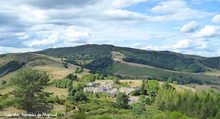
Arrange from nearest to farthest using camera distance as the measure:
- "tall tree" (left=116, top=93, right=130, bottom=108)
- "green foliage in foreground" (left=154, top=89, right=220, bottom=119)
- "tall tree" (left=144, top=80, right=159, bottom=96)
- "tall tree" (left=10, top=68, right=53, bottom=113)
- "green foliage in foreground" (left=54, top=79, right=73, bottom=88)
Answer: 1. "tall tree" (left=10, top=68, right=53, bottom=113)
2. "green foliage in foreground" (left=154, top=89, right=220, bottom=119)
3. "tall tree" (left=116, top=93, right=130, bottom=108)
4. "tall tree" (left=144, top=80, right=159, bottom=96)
5. "green foliage in foreground" (left=54, top=79, right=73, bottom=88)

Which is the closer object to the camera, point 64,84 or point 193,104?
point 193,104

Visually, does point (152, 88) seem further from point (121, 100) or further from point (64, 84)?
point (64, 84)

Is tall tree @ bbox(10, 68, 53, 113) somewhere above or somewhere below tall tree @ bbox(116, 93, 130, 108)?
above

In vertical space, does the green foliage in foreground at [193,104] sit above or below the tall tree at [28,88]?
below

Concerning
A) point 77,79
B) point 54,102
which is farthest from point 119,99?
point 77,79

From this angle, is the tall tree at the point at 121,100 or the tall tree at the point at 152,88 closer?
the tall tree at the point at 121,100

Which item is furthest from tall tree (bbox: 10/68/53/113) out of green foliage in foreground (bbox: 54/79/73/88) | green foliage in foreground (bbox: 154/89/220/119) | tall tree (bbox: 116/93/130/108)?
green foliage in foreground (bbox: 54/79/73/88)

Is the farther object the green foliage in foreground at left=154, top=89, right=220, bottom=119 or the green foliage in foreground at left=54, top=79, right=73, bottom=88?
the green foliage in foreground at left=54, top=79, right=73, bottom=88

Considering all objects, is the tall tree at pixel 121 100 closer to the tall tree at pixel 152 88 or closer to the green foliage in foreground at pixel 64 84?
the tall tree at pixel 152 88

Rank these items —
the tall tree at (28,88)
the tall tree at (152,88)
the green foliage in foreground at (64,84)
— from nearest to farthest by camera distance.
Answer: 1. the tall tree at (28,88)
2. the tall tree at (152,88)
3. the green foliage in foreground at (64,84)

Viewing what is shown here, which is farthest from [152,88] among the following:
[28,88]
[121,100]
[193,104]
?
[28,88]

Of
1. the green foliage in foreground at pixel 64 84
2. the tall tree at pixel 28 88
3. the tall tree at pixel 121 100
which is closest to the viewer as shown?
the tall tree at pixel 28 88

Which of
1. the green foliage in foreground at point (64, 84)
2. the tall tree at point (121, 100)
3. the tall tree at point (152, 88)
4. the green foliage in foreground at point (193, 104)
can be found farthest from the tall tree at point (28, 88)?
the green foliage in foreground at point (64, 84)

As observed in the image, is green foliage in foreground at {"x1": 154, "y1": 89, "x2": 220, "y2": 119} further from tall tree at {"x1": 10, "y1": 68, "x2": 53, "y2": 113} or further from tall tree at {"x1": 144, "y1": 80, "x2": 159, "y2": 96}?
tall tree at {"x1": 10, "y1": 68, "x2": 53, "y2": 113}
